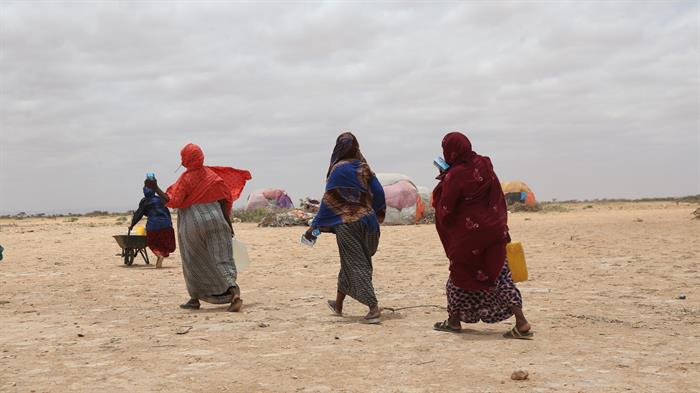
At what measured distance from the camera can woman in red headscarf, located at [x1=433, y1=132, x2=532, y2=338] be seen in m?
5.75

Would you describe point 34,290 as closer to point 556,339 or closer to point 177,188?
point 177,188

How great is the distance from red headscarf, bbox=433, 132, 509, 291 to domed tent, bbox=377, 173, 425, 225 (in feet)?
60.0

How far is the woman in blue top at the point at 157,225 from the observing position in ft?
38.8

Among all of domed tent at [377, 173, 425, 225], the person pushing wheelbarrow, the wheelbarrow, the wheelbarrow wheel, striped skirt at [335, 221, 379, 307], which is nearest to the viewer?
striped skirt at [335, 221, 379, 307]

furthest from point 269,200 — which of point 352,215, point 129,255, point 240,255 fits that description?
point 352,215

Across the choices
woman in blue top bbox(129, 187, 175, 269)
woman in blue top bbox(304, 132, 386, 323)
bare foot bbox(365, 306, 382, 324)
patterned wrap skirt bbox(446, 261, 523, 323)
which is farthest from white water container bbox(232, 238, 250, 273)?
woman in blue top bbox(129, 187, 175, 269)

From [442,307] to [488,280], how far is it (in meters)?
1.80

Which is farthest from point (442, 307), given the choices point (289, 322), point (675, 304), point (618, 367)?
point (618, 367)

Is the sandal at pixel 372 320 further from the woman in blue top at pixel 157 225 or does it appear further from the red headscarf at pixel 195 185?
the woman in blue top at pixel 157 225

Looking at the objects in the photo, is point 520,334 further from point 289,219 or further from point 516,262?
point 289,219

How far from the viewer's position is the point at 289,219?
25.0 metres

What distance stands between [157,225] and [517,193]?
2622cm

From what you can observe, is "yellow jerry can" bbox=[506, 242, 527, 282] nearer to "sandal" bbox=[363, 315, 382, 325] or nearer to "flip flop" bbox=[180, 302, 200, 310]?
"sandal" bbox=[363, 315, 382, 325]

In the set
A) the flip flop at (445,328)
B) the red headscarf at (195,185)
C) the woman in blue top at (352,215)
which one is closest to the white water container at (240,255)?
the red headscarf at (195,185)
